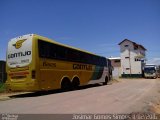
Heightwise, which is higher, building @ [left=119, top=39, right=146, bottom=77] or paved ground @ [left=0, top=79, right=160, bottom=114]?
building @ [left=119, top=39, right=146, bottom=77]

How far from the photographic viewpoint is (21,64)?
54.0 ft

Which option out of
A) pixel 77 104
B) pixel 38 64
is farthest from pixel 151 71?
pixel 77 104

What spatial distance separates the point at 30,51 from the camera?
53.3 feet

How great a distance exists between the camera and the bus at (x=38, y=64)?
53.0 ft

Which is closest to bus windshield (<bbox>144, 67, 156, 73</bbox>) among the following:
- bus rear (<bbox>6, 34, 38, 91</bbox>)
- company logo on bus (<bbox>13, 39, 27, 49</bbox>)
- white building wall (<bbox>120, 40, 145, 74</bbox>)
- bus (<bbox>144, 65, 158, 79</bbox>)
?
bus (<bbox>144, 65, 158, 79</bbox>)

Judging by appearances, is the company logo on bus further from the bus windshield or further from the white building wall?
the white building wall

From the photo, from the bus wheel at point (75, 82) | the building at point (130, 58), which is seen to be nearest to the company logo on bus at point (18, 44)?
the bus wheel at point (75, 82)

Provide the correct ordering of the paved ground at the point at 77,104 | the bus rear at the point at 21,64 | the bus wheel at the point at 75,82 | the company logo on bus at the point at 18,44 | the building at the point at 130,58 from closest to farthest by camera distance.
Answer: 1. the paved ground at the point at 77,104
2. the bus rear at the point at 21,64
3. the company logo on bus at the point at 18,44
4. the bus wheel at the point at 75,82
5. the building at the point at 130,58

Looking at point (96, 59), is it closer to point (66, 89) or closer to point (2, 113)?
point (66, 89)

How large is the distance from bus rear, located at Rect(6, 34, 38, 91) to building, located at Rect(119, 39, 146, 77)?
185 feet

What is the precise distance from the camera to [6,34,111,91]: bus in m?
16.1

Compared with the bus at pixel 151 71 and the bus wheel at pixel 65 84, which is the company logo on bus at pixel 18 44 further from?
the bus at pixel 151 71

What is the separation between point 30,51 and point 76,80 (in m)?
7.09

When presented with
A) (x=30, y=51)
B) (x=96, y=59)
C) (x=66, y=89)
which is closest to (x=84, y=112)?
(x=30, y=51)
